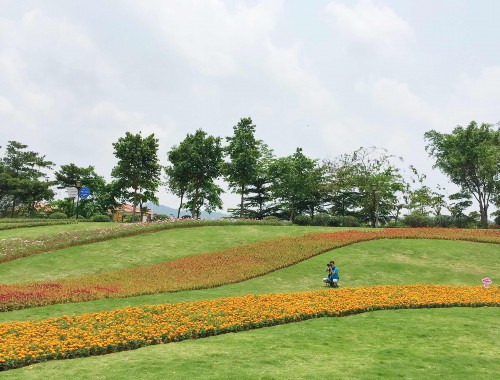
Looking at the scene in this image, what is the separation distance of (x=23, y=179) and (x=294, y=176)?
137ft

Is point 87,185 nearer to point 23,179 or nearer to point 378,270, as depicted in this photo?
point 23,179

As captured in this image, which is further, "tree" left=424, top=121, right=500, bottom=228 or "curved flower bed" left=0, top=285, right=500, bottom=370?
"tree" left=424, top=121, right=500, bottom=228

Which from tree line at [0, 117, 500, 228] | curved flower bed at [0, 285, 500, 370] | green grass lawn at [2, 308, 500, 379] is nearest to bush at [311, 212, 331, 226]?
tree line at [0, 117, 500, 228]

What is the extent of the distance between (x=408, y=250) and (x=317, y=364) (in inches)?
779

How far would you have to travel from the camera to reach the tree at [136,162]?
5241 centimetres

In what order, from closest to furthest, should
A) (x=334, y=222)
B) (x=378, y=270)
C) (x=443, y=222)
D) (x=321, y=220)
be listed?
1. (x=378, y=270)
2. (x=443, y=222)
3. (x=334, y=222)
4. (x=321, y=220)

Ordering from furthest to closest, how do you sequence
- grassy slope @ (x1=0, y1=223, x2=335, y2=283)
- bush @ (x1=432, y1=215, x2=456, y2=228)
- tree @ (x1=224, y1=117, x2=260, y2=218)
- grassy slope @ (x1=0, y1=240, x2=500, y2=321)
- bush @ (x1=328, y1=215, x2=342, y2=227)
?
tree @ (x1=224, y1=117, x2=260, y2=218) < bush @ (x1=328, y1=215, x2=342, y2=227) < bush @ (x1=432, y1=215, x2=456, y2=228) < grassy slope @ (x1=0, y1=223, x2=335, y2=283) < grassy slope @ (x1=0, y1=240, x2=500, y2=321)

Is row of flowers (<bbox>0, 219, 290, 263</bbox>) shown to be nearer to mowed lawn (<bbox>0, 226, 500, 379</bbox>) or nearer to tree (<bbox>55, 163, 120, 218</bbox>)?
mowed lawn (<bbox>0, 226, 500, 379</bbox>)

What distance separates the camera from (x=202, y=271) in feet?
71.4

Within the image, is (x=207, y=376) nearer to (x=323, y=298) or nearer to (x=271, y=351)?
(x=271, y=351)

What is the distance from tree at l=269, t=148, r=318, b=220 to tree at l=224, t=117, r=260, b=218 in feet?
30.9

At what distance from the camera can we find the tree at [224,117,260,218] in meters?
50.2

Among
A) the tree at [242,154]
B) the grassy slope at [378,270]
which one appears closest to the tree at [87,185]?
the tree at [242,154]

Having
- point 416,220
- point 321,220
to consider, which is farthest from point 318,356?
point 416,220
